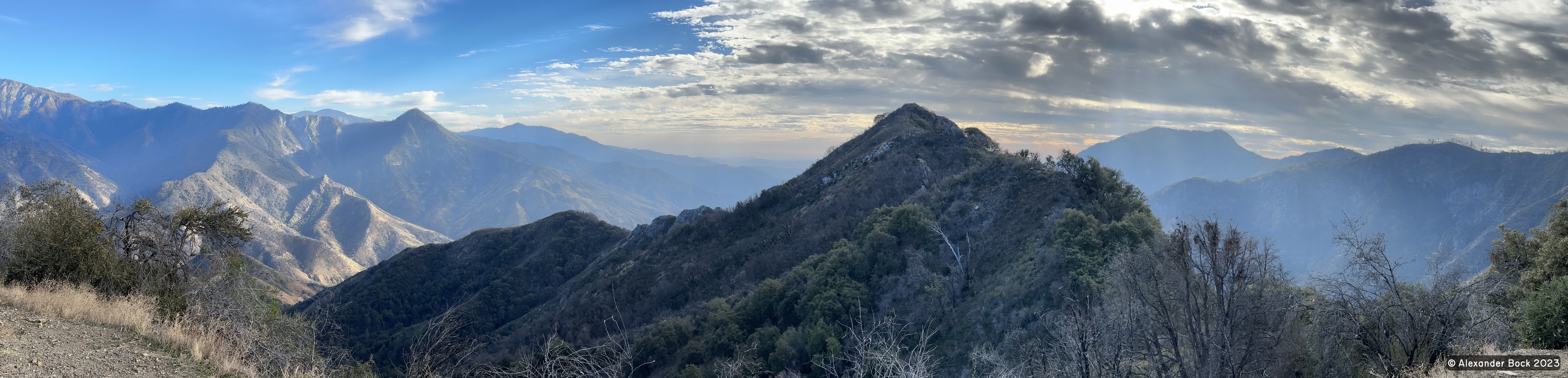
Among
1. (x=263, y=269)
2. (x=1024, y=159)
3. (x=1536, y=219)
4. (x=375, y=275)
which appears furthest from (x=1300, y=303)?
(x=1536, y=219)

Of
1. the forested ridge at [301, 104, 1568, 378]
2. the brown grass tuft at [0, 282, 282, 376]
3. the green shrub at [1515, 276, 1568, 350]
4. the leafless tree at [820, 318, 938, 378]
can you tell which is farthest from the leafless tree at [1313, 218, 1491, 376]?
the brown grass tuft at [0, 282, 282, 376]

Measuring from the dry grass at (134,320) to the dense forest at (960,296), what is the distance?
1.34 ft

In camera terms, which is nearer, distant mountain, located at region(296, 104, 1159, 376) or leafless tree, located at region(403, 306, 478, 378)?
leafless tree, located at region(403, 306, 478, 378)

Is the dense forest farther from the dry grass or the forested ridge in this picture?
the dry grass

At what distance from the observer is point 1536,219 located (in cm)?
13338

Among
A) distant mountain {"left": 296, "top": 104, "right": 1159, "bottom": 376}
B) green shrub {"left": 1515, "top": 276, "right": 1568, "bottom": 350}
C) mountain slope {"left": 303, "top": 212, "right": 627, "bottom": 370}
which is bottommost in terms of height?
mountain slope {"left": 303, "top": 212, "right": 627, "bottom": 370}

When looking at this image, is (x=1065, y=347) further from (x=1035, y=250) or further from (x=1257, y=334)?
(x=1035, y=250)

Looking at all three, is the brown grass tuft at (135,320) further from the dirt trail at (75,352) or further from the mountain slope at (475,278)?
the mountain slope at (475,278)

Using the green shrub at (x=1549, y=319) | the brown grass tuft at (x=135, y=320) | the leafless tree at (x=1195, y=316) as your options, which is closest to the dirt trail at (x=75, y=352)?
the brown grass tuft at (x=135, y=320)

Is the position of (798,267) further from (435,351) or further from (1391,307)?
(435,351)

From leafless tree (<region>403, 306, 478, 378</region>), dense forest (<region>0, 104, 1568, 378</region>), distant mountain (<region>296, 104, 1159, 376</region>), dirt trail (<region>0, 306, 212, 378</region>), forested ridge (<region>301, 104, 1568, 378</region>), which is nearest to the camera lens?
dirt trail (<region>0, 306, 212, 378</region>)

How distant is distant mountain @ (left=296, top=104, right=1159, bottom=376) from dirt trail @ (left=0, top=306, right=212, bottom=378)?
4976mm

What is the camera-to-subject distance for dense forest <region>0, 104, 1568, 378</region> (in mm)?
16531

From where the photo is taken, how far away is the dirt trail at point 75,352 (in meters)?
10.1
